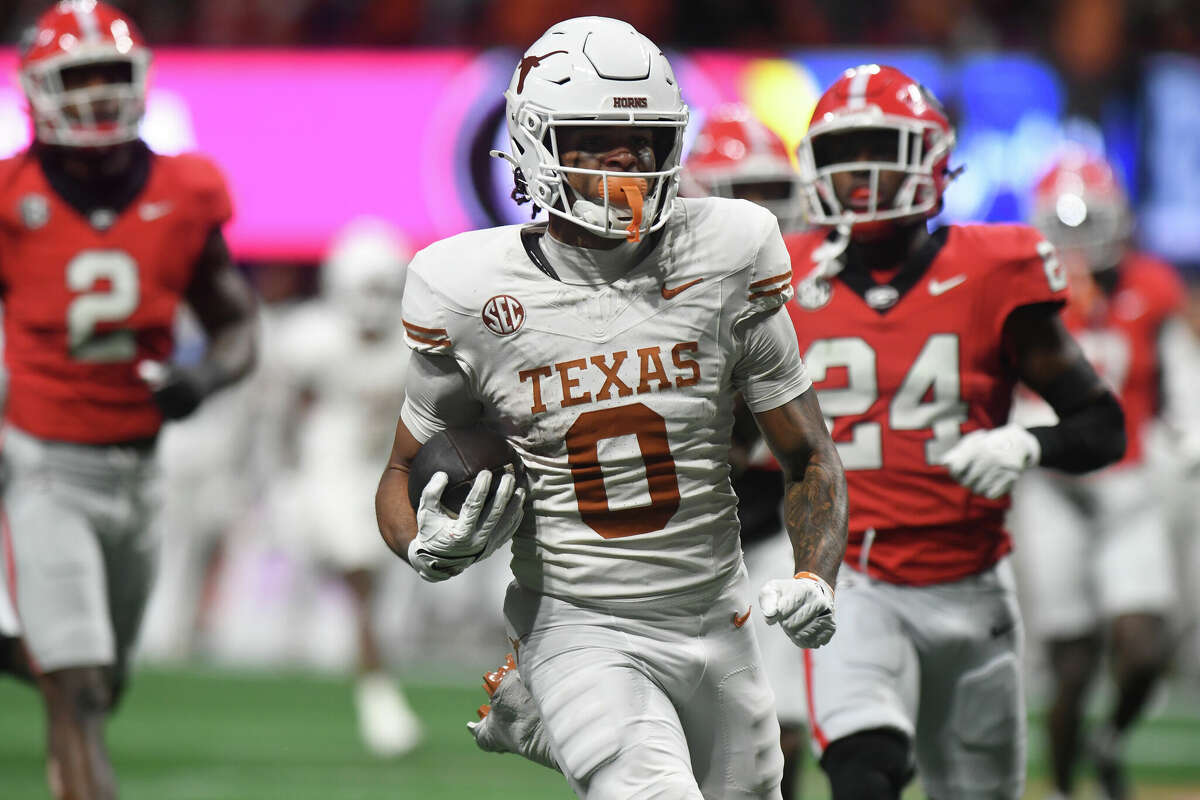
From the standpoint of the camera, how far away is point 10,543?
4496 millimetres

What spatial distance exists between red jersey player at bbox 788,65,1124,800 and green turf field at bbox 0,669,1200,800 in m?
2.58

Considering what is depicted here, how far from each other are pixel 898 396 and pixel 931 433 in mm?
102

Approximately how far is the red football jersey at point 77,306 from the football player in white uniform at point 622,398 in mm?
1734

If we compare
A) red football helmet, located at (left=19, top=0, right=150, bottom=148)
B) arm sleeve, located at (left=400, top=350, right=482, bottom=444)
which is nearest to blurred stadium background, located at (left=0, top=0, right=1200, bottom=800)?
red football helmet, located at (left=19, top=0, right=150, bottom=148)

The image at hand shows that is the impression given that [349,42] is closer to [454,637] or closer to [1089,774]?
[454,637]

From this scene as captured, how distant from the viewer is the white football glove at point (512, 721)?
10.3 feet

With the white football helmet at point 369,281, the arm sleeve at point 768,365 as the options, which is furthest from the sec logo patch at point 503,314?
the white football helmet at point 369,281

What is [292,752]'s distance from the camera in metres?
7.05

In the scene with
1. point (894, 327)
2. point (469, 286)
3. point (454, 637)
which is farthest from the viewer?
point (454, 637)

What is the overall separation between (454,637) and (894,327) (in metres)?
6.93

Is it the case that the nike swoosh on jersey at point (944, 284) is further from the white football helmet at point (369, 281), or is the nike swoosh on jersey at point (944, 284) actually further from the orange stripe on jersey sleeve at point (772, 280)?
the white football helmet at point (369, 281)

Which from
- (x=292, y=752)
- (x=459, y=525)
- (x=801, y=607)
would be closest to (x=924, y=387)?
(x=801, y=607)

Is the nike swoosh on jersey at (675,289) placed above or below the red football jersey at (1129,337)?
above

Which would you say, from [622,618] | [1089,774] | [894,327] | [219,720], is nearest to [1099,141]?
[1089,774]
